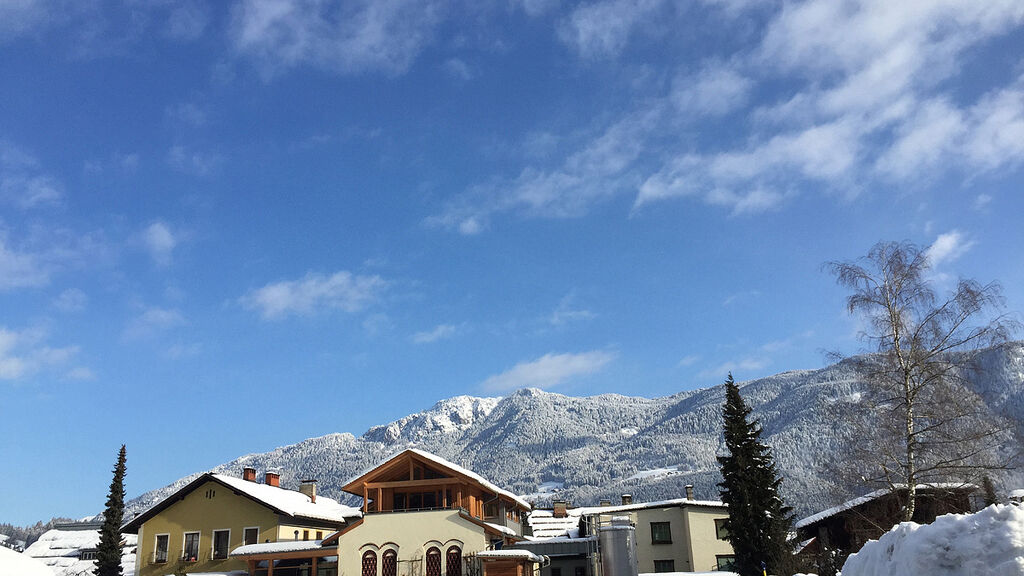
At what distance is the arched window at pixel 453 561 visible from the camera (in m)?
37.8

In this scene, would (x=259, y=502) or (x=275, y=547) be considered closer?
(x=275, y=547)

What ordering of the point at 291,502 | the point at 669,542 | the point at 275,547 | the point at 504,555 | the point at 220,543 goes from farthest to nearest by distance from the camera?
1. the point at 669,542
2. the point at 291,502
3. the point at 220,543
4. the point at 275,547
5. the point at 504,555

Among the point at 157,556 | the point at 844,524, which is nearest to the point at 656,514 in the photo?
the point at 844,524

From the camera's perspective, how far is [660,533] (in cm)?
5184

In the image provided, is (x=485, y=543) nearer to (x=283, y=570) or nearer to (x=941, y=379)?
(x=283, y=570)

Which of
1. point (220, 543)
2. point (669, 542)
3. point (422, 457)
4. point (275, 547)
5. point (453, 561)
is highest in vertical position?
point (422, 457)

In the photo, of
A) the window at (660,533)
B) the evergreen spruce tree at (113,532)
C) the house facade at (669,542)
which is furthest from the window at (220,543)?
the window at (660,533)

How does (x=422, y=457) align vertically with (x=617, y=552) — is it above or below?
above

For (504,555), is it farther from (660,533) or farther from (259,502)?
(660,533)

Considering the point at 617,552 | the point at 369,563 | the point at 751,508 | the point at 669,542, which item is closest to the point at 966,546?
the point at 617,552

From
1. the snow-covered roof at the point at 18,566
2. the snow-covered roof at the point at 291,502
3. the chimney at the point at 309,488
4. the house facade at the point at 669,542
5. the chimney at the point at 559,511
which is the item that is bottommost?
the house facade at the point at 669,542

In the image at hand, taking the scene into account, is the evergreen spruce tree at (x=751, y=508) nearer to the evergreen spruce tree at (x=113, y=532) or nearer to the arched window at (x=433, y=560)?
the arched window at (x=433, y=560)

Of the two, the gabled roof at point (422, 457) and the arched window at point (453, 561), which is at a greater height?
the gabled roof at point (422, 457)

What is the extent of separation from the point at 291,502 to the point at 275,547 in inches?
325
